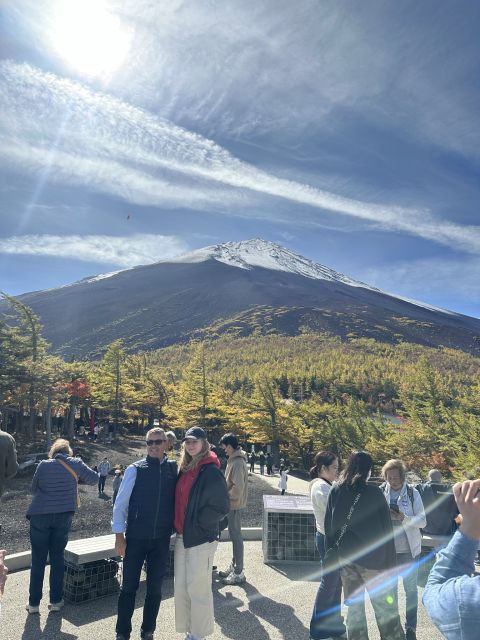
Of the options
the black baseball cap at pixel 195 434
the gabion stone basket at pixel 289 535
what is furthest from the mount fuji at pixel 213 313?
the black baseball cap at pixel 195 434

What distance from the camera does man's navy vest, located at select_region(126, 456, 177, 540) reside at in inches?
132

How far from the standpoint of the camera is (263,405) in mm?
A: 34281

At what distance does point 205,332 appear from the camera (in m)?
126

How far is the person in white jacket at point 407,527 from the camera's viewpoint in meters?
3.59

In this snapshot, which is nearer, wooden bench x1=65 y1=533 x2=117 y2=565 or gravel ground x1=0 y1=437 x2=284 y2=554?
wooden bench x1=65 y1=533 x2=117 y2=565

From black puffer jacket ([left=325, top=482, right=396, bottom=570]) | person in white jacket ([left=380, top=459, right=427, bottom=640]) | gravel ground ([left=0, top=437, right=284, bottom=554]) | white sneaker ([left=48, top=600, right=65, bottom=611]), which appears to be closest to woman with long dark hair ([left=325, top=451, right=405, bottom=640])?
black puffer jacket ([left=325, top=482, right=396, bottom=570])

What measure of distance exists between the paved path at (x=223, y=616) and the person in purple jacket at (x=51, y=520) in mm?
193

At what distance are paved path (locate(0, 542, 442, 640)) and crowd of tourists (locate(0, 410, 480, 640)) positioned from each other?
21 centimetres

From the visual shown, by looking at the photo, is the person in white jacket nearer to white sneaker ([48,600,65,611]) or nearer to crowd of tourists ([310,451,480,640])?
crowd of tourists ([310,451,480,640])

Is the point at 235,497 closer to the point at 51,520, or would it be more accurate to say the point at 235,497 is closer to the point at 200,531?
the point at 200,531

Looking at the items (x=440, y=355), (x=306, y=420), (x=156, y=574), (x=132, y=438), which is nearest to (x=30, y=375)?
(x=132, y=438)

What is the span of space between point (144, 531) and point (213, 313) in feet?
475

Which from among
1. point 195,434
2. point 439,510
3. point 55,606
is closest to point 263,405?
point 439,510

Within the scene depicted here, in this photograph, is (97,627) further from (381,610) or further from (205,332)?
(205,332)
